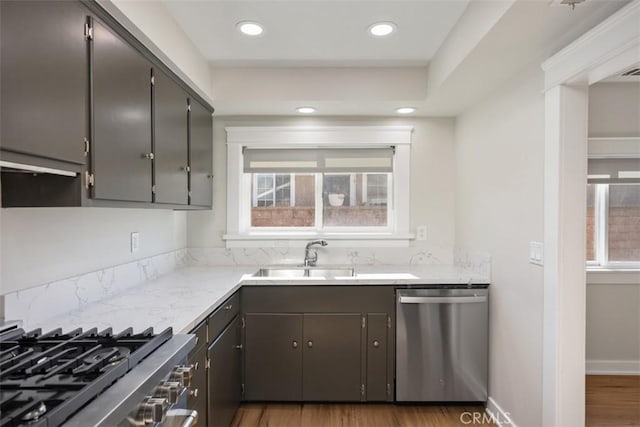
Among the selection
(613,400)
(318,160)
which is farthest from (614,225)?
(318,160)

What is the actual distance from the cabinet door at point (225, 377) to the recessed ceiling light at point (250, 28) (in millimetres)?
1768

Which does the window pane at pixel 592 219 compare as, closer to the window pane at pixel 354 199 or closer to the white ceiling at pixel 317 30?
the window pane at pixel 354 199

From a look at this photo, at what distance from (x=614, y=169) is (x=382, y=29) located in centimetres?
224

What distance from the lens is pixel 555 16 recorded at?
4.75ft

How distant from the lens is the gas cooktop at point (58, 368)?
2.45 ft

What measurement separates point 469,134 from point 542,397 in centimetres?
184

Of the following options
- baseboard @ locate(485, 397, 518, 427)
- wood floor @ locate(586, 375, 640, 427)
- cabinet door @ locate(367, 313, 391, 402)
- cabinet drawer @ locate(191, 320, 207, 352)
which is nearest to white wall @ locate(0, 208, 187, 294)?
cabinet drawer @ locate(191, 320, 207, 352)

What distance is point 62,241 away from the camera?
1604 millimetres

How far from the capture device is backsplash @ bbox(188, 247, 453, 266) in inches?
120

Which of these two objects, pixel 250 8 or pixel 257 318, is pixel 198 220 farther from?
pixel 250 8

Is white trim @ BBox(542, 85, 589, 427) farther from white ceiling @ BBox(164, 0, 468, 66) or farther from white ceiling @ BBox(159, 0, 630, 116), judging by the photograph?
white ceiling @ BBox(164, 0, 468, 66)

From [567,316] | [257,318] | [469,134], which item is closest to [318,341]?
[257,318]

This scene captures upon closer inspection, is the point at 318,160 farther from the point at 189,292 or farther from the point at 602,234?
the point at 602,234

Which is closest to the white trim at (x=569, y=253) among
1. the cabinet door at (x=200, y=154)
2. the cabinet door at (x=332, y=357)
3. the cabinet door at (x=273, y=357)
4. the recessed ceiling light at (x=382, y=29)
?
the recessed ceiling light at (x=382, y=29)
